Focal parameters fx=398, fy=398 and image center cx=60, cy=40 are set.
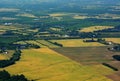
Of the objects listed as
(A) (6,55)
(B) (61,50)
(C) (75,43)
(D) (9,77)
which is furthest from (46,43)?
(D) (9,77)

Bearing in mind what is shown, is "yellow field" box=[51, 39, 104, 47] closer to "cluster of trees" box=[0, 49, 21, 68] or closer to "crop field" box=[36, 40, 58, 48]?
"crop field" box=[36, 40, 58, 48]

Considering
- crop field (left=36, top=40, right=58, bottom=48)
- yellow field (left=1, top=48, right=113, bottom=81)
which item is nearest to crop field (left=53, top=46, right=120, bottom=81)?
yellow field (left=1, top=48, right=113, bottom=81)

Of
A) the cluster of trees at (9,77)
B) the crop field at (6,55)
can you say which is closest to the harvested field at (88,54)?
the crop field at (6,55)

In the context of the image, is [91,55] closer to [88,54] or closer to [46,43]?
[88,54]

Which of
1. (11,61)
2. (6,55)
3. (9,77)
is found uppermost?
(11,61)

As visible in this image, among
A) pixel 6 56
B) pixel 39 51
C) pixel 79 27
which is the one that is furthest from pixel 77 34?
pixel 6 56

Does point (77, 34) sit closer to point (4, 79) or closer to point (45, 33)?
point (45, 33)

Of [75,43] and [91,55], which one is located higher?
[75,43]
